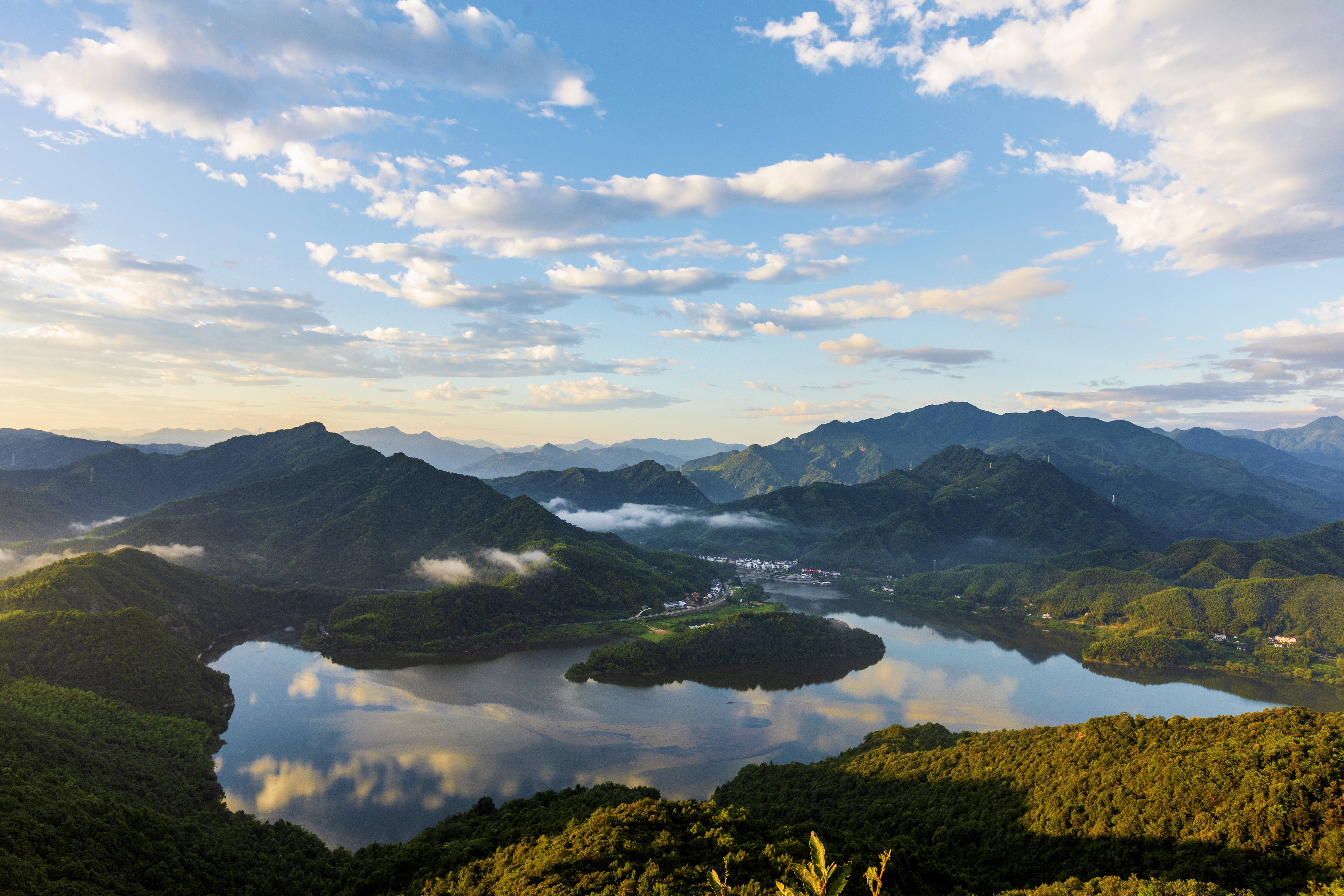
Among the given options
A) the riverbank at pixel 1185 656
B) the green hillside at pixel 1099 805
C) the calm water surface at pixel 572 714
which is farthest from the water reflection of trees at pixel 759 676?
the riverbank at pixel 1185 656

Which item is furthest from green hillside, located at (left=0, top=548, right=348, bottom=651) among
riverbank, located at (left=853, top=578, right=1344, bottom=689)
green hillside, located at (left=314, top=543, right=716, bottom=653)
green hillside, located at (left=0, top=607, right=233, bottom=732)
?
riverbank, located at (left=853, top=578, right=1344, bottom=689)

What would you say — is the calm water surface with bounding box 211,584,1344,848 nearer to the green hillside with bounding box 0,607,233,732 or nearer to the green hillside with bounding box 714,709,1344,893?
Result: the green hillside with bounding box 0,607,233,732

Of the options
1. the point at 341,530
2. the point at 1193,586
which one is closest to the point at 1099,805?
the point at 1193,586

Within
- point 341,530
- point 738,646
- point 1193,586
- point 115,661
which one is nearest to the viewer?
point 115,661

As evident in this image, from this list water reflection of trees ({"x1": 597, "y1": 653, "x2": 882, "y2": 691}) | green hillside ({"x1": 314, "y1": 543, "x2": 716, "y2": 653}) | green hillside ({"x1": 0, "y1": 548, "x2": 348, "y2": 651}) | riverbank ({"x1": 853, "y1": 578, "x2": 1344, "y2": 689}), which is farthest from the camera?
green hillside ({"x1": 314, "y1": 543, "x2": 716, "y2": 653})

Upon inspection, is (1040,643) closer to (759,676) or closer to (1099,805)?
(759,676)

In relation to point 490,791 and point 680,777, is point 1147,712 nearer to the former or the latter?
point 680,777
